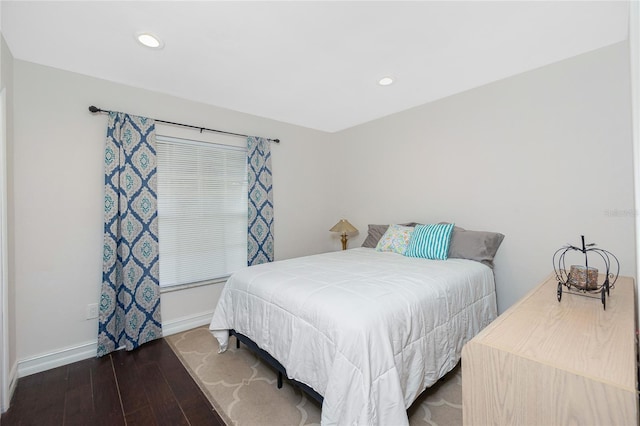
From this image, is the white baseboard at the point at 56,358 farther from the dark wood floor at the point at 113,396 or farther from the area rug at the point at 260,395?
the area rug at the point at 260,395

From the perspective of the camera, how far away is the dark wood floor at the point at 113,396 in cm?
160

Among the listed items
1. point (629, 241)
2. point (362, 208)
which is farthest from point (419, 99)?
point (629, 241)

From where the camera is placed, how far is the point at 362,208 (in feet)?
12.6

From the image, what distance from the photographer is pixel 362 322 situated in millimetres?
1281

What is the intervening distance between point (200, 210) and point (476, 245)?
272 cm

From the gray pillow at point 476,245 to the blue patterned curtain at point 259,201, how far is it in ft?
6.70

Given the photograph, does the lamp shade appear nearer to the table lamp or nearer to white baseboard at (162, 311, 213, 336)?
the table lamp

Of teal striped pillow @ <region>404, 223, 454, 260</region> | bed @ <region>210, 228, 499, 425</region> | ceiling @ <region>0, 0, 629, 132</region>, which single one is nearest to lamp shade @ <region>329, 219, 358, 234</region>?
teal striped pillow @ <region>404, 223, 454, 260</region>

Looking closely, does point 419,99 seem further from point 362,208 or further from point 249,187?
point 249,187

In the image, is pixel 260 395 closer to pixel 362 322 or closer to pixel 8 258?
pixel 362 322

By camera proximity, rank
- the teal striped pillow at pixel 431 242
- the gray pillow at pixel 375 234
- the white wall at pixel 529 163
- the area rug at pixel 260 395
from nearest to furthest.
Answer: the area rug at pixel 260 395 → the white wall at pixel 529 163 → the teal striped pillow at pixel 431 242 → the gray pillow at pixel 375 234

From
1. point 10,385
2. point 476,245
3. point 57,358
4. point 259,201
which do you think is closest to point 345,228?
point 259,201

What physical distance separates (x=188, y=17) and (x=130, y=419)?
7.84 ft

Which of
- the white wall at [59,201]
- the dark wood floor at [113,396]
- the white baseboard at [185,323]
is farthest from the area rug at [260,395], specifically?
the white wall at [59,201]
